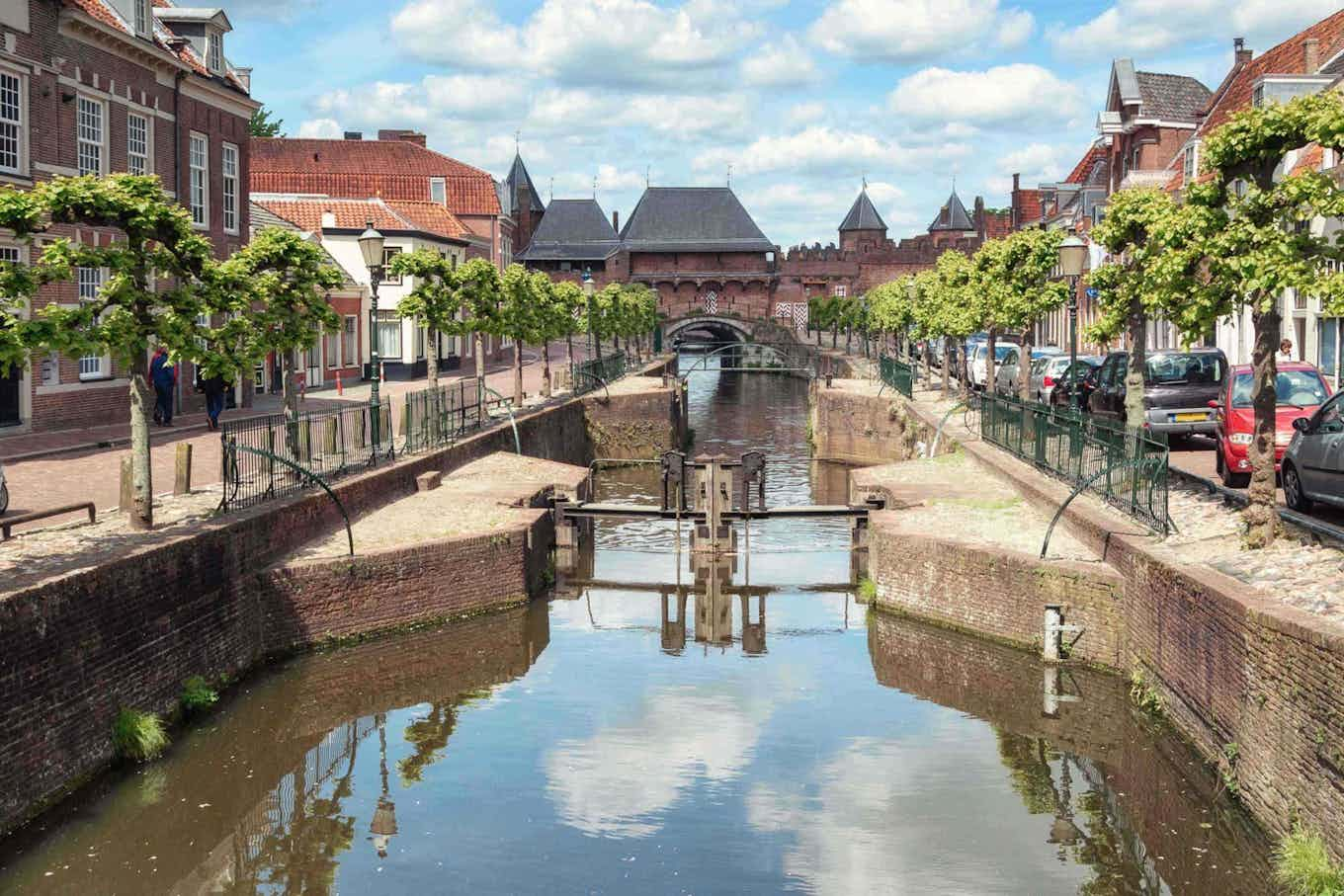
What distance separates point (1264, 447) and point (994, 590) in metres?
3.85

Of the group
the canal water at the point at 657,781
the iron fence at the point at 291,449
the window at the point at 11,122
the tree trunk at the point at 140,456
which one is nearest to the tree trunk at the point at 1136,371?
the canal water at the point at 657,781

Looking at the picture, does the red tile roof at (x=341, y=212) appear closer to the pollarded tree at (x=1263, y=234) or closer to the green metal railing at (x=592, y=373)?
the green metal railing at (x=592, y=373)

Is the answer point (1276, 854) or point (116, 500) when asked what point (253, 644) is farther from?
point (1276, 854)

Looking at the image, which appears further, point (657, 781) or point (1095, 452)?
point (1095, 452)

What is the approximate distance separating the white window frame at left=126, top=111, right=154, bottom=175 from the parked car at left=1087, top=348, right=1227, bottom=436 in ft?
60.3

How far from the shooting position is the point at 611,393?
40.9 meters

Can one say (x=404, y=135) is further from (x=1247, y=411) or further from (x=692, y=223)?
(x=1247, y=411)

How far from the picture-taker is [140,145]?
27812mm

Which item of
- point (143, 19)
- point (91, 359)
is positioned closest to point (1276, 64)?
point (143, 19)

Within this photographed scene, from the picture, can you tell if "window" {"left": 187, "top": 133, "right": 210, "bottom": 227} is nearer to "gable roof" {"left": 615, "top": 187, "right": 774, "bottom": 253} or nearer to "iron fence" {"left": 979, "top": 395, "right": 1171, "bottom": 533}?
"iron fence" {"left": 979, "top": 395, "right": 1171, "bottom": 533}

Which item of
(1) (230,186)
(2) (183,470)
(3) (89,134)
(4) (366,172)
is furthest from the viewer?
(4) (366,172)

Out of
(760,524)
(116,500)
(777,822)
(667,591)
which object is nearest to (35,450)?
(116,500)

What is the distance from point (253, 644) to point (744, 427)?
35.2 meters

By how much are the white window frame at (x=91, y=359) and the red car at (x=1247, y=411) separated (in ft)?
61.5
